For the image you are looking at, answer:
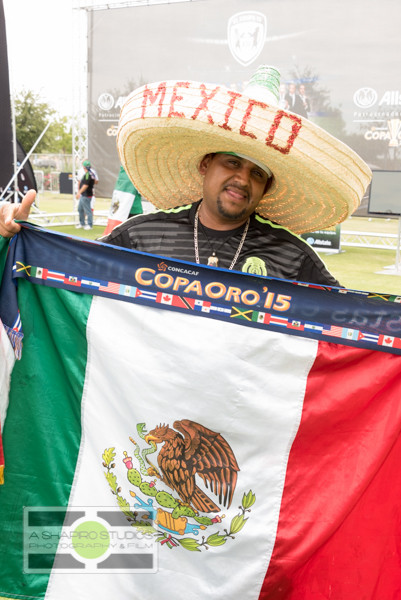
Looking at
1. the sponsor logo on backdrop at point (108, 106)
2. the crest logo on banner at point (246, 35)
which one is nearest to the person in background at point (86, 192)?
the sponsor logo on backdrop at point (108, 106)

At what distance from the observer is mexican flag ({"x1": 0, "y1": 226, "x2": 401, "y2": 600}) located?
6.67 ft

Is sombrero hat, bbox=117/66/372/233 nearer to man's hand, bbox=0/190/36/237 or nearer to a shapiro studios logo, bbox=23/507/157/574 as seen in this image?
man's hand, bbox=0/190/36/237

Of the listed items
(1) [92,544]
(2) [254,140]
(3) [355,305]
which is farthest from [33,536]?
(2) [254,140]

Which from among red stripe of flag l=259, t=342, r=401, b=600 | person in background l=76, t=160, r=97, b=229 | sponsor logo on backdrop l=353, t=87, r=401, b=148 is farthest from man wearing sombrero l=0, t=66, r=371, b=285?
sponsor logo on backdrop l=353, t=87, r=401, b=148

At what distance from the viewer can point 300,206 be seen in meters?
2.49

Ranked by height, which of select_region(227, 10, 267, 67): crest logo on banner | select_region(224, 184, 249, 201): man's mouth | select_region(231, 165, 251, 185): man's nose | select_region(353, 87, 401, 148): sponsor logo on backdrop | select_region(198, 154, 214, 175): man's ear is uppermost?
select_region(227, 10, 267, 67): crest logo on banner

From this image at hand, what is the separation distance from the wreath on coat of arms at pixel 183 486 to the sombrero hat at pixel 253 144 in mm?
1016

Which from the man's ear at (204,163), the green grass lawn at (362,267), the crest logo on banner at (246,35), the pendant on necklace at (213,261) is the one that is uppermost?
the crest logo on banner at (246,35)

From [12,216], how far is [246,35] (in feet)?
49.3

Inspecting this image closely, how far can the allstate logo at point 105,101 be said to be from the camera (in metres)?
17.4

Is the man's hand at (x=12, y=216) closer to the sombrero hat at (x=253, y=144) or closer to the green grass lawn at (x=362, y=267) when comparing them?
the sombrero hat at (x=253, y=144)

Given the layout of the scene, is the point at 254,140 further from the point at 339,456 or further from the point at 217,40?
the point at 217,40

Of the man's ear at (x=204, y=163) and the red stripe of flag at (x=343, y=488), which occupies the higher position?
the man's ear at (x=204, y=163)

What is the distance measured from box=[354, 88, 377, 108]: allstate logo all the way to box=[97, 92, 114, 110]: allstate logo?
23.4 ft
